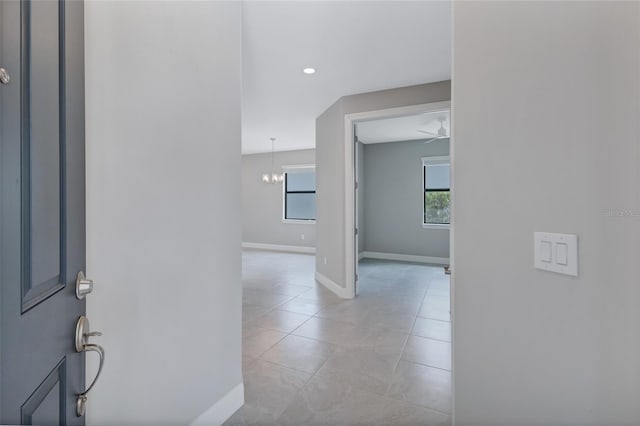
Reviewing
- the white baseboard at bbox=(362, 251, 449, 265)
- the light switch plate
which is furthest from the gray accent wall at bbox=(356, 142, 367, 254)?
the light switch plate

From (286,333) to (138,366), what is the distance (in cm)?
178

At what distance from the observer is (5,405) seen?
0.48 metres

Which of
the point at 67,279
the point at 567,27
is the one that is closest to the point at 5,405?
the point at 67,279

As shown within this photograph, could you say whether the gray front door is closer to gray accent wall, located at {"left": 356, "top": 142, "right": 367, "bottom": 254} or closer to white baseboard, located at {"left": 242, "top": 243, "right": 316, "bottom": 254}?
gray accent wall, located at {"left": 356, "top": 142, "right": 367, "bottom": 254}

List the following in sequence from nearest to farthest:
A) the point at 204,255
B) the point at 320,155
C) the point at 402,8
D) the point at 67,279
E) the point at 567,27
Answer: the point at 67,279, the point at 567,27, the point at 204,255, the point at 402,8, the point at 320,155

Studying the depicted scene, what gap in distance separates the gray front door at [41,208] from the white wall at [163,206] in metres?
0.30

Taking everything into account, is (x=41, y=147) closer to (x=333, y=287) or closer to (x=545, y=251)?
(x=545, y=251)

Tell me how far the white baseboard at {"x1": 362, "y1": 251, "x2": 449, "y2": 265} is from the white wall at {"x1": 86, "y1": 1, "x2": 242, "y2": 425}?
17.7 ft

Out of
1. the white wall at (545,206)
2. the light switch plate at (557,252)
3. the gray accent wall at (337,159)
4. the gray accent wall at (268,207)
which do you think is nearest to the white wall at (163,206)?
the white wall at (545,206)

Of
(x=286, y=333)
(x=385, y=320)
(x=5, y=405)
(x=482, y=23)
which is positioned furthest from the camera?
(x=385, y=320)

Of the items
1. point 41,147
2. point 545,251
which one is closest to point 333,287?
point 545,251

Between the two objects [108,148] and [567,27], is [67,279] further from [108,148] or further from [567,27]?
[567,27]

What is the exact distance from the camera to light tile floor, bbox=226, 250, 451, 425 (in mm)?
1824

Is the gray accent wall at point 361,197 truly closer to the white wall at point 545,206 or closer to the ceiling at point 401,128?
the ceiling at point 401,128
